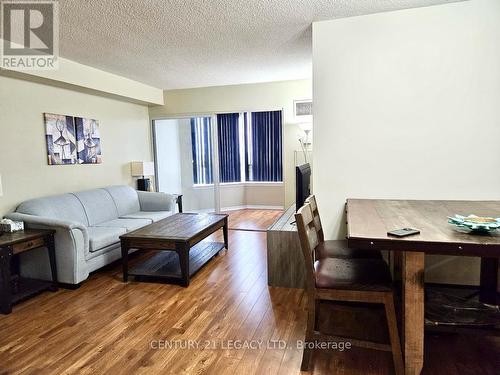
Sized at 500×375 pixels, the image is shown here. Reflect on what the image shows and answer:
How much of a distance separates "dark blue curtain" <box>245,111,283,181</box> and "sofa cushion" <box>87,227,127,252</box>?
3.97 metres

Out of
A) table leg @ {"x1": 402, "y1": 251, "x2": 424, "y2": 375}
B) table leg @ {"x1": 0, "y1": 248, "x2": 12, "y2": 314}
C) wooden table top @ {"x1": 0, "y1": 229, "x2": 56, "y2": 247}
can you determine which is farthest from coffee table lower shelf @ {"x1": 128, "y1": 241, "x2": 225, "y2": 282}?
table leg @ {"x1": 402, "y1": 251, "x2": 424, "y2": 375}

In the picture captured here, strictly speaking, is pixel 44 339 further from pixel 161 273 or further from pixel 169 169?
pixel 169 169

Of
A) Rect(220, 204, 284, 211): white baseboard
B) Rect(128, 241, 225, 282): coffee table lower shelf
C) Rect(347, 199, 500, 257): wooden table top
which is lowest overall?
Rect(128, 241, 225, 282): coffee table lower shelf

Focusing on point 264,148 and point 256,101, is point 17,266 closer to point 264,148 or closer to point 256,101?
point 256,101

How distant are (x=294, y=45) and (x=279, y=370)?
3.04 metres

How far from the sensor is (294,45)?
340 cm

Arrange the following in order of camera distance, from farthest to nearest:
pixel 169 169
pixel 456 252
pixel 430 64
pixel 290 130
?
pixel 169 169, pixel 290 130, pixel 430 64, pixel 456 252

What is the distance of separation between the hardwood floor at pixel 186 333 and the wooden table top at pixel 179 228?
47cm

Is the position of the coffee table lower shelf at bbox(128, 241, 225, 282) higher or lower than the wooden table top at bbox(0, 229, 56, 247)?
lower

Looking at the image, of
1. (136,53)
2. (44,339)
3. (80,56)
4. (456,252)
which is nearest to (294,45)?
(136,53)

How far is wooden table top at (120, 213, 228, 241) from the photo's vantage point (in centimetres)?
316

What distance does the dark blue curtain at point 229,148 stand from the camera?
23.1 feet

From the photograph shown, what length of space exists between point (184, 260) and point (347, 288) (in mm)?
1750

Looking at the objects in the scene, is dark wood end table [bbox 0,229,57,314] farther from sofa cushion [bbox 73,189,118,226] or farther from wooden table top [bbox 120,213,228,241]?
sofa cushion [bbox 73,189,118,226]
